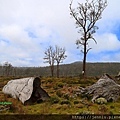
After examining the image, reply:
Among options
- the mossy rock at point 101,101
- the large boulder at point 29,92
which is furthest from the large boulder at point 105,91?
the large boulder at point 29,92

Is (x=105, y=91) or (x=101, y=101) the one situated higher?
(x=105, y=91)

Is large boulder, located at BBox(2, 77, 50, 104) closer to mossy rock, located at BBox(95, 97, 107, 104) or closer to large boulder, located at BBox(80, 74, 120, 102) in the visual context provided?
large boulder, located at BBox(80, 74, 120, 102)

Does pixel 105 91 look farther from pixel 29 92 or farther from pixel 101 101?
pixel 29 92

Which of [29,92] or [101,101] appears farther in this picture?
[29,92]

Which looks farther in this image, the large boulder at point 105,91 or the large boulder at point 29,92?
the large boulder at point 105,91

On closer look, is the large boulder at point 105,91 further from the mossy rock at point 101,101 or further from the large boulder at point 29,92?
the large boulder at point 29,92

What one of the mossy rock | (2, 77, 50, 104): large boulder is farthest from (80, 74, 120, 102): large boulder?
(2, 77, 50, 104): large boulder

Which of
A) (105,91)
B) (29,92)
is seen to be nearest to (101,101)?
(105,91)

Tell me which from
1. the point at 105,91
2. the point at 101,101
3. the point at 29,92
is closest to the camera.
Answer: the point at 101,101

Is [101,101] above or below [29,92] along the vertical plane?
below

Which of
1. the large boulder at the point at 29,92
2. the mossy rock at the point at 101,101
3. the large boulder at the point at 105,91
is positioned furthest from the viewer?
the large boulder at the point at 105,91

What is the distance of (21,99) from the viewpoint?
508 inches

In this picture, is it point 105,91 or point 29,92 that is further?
point 105,91

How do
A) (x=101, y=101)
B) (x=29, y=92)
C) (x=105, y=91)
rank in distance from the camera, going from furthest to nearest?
(x=105, y=91), (x=29, y=92), (x=101, y=101)
